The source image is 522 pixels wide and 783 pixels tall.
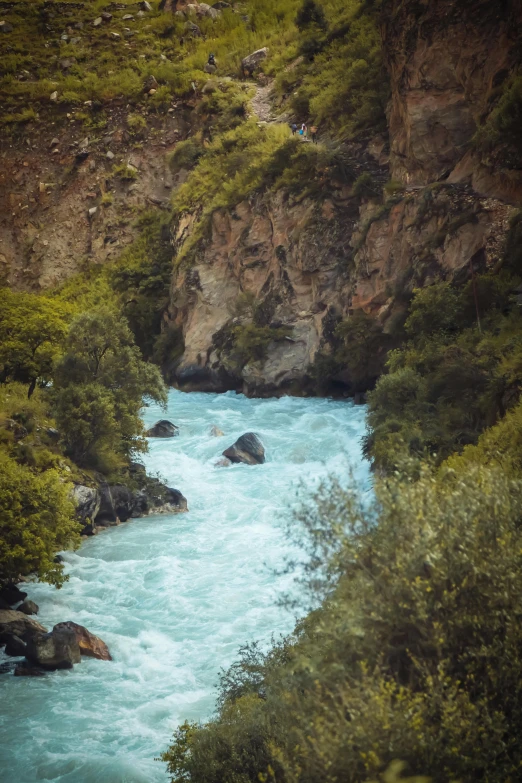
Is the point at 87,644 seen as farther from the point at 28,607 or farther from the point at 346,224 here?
the point at 346,224

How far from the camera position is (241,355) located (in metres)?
41.9

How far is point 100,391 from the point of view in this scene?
24016 mm

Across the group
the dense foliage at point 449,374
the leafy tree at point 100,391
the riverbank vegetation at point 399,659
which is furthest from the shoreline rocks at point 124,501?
the riverbank vegetation at point 399,659

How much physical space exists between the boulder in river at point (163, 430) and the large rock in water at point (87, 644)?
662 inches

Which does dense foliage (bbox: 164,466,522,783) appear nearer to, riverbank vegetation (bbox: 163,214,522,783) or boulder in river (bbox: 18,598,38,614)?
riverbank vegetation (bbox: 163,214,522,783)

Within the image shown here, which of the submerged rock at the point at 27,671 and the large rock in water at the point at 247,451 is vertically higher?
the large rock in water at the point at 247,451

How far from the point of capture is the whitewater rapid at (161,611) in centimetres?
1295

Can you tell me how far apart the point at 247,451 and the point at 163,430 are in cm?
559

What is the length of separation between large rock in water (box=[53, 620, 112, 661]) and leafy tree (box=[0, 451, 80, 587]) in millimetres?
1436

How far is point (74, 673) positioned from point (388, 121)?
3426cm

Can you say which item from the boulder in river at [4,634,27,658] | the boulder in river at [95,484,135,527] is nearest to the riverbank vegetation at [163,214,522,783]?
the boulder in river at [4,634,27,658]

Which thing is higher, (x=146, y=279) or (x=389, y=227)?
(x=389, y=227)

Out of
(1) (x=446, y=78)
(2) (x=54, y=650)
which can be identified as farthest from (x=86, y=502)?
(1) (x=446, y=78)

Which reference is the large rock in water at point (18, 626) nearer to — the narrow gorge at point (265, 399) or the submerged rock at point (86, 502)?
the narrow gorge at point (265, 399)
